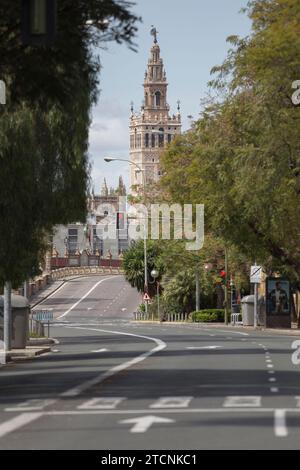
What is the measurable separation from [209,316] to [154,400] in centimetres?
7759

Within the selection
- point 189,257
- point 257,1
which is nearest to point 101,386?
point 257,1

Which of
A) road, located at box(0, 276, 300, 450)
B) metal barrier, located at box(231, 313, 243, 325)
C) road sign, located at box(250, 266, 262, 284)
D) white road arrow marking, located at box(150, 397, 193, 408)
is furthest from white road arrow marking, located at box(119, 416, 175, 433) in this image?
metal barrier, located at box(231, 313, 243, 325)

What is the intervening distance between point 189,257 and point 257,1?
132 feet

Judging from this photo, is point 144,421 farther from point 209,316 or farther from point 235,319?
point 209,316

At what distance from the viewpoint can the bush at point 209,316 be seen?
324 ft

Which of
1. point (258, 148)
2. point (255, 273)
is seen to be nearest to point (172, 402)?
point (258, 148)

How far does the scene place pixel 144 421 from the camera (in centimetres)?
1747

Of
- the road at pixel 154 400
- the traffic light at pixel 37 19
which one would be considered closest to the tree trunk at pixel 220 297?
the road at pixel 154 400

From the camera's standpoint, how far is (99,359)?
3866cm

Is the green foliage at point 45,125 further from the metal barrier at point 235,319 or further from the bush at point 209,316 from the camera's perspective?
the bush at point 209,316

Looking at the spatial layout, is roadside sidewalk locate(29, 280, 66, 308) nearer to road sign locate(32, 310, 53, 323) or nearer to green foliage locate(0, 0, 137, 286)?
road sign locate(32, 310, 53, 323)

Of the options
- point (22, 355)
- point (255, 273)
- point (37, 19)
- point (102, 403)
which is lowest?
point (102, 403)

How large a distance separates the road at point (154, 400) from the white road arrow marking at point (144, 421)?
→ 12 millimetres
